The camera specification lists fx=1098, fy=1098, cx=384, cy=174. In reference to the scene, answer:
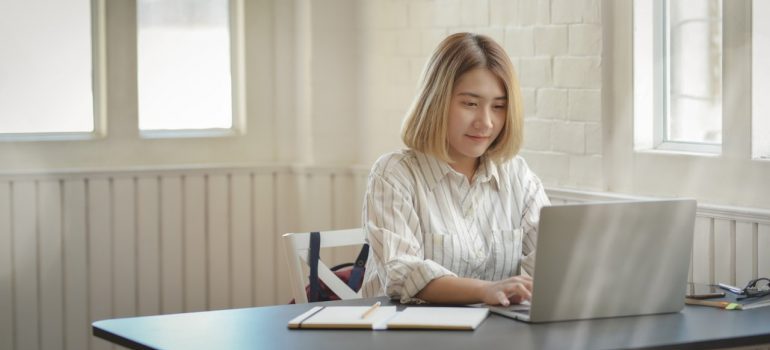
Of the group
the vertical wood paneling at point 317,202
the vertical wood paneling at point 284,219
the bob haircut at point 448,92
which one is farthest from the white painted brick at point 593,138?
the vertical wood paneling at point 284,219

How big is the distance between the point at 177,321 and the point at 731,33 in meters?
1.64

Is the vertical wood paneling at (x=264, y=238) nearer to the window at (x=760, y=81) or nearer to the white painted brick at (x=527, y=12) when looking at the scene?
the white painted brick at (x=527, y=12)

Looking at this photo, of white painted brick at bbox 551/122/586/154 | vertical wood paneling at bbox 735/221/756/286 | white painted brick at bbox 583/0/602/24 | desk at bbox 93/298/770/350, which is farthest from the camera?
white painted brick at bbox 551/122/586/154

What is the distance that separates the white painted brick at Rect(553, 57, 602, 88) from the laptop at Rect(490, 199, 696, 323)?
1.13 metres

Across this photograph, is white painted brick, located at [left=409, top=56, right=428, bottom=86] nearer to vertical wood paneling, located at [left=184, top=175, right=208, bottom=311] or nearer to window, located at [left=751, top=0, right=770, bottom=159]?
vertical wood paneling, located at [left=184, top=175, right=208, bottom=311]

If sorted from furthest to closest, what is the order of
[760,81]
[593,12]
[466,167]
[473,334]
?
Answer: [593,12]
[760,81]
[466,167]
[473,334]

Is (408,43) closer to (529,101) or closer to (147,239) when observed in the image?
(529,101)

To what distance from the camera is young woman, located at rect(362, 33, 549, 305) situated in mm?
2580

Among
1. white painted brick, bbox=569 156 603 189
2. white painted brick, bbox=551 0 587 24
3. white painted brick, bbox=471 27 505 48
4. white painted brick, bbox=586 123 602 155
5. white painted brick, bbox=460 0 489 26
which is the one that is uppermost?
white painted brick, bbox=460 0 489 26

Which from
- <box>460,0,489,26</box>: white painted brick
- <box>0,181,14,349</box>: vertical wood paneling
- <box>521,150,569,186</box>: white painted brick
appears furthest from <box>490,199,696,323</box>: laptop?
<box>0,181,14,349</box>: vertical wood paneling

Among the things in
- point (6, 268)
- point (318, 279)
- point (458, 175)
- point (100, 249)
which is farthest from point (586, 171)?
point (6, 268)

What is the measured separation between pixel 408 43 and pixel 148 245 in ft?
4.19

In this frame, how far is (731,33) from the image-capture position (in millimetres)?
2889

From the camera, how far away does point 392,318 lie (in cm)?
216
